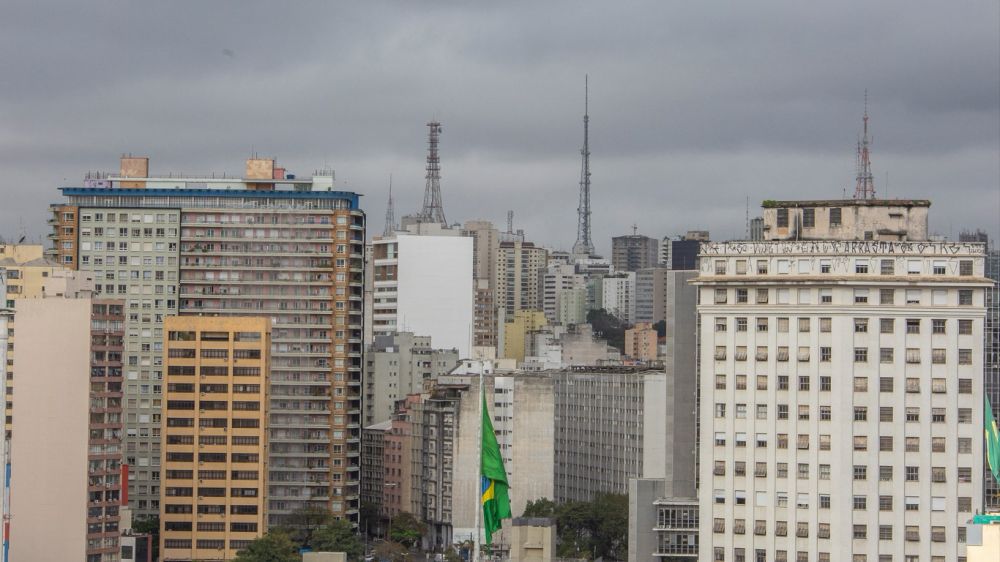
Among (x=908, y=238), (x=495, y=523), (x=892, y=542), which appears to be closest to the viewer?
(x=495, y=523)

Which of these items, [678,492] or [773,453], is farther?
[678,492]

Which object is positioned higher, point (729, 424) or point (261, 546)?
point (729, 424)

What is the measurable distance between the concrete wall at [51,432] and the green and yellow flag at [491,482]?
8866 centimetres

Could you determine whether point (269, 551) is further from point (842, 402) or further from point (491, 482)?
point (491, 482)

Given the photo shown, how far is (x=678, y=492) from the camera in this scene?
487ft

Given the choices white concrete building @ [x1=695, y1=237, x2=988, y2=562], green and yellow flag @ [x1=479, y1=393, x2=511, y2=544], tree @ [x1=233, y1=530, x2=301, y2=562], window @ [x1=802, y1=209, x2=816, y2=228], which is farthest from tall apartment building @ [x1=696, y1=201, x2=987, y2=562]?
tree @ [x1=233, y1=530, x2=301, y2=562]

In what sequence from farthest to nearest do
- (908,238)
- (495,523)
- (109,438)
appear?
(109,438)
(908,238)
(495,523)

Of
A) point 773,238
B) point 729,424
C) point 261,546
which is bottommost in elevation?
point 261,546

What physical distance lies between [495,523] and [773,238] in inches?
1977

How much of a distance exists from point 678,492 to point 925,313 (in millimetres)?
24740

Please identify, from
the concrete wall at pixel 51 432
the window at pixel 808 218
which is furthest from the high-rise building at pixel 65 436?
the window at pixel 808 218

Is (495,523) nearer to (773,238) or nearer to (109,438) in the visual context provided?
(773,238)

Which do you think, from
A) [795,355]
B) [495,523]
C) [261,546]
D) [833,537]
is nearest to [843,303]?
[795,355]

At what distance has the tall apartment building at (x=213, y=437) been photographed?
644 feet
